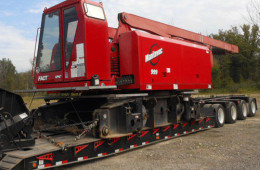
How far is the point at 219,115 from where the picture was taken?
11.5 metres

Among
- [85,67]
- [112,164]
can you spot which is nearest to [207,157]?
[112,164]

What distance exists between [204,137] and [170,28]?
3.88 m

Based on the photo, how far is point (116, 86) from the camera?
22.9 ft

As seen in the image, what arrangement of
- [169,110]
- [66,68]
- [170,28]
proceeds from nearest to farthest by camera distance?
[66,68] → [169,110] → [170,28]

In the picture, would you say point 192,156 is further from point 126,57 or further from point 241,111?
point 241,111

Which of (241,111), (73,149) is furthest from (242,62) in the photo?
(73,149)

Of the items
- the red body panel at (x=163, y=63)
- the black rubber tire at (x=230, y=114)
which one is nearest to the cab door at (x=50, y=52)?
the red body panel at (x=163, y=63)

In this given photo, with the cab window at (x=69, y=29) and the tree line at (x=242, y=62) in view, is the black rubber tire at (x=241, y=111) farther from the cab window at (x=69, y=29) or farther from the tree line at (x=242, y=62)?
the tree line at (x=242, y=62)

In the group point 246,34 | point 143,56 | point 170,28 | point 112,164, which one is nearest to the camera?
point 112,164

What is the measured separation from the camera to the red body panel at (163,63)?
287 inches

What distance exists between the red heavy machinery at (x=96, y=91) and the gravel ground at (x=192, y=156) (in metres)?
0.28

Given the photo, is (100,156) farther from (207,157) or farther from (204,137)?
(204,137)

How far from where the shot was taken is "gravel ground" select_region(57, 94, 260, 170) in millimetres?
5855

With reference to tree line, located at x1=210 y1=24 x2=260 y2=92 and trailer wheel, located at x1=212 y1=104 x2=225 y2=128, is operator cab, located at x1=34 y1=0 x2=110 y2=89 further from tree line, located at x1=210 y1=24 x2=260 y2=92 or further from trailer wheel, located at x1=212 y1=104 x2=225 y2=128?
tree line, located at x1=210 y1=24 x2=260 y2=92
